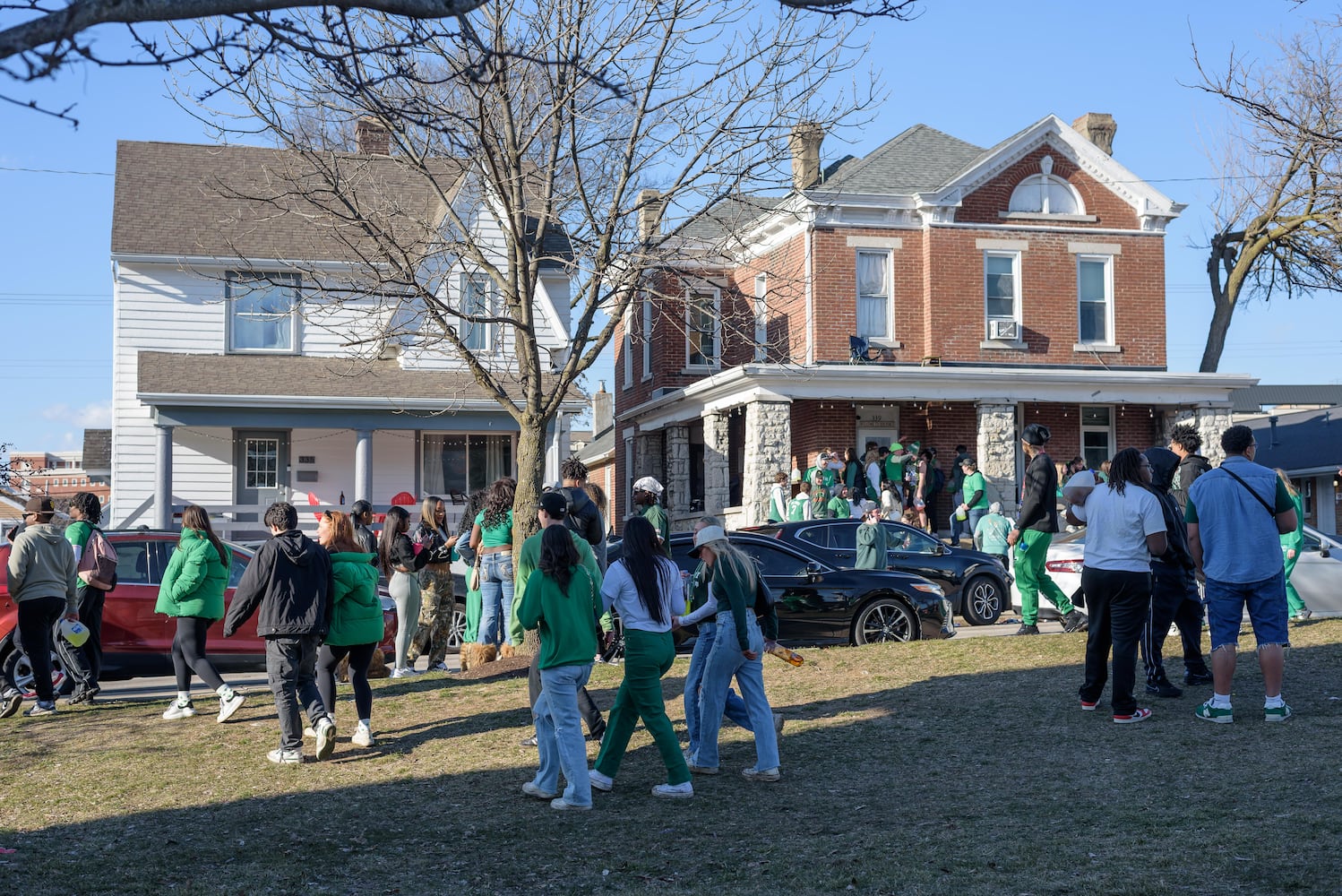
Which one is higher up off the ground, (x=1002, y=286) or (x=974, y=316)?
(x=1002, y=286)

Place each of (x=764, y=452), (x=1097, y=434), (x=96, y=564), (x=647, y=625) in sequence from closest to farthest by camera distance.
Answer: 1. (x=647, y=625)
2. (x=96, y=564)
3. (x=764, y=452)
4. (x=1097, y=434)

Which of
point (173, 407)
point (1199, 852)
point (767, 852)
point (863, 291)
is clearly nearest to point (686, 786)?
point (767, 852)

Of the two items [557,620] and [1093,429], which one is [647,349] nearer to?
[1093,429]

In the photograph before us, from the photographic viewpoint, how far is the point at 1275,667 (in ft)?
29.3

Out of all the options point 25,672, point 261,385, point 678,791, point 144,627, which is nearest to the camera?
point 678,791

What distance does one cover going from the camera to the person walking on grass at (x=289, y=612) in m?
9.21

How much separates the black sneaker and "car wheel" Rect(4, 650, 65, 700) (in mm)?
8840

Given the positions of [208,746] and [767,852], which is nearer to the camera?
[767,852]

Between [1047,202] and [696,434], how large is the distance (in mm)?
9401

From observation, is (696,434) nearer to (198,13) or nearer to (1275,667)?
(1275,667)

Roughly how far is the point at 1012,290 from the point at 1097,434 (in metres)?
3.71

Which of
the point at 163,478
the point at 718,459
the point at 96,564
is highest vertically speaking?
the point at 718,459

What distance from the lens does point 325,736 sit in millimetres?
9328

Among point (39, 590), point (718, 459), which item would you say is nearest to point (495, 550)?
Answer: point (39, 590)
